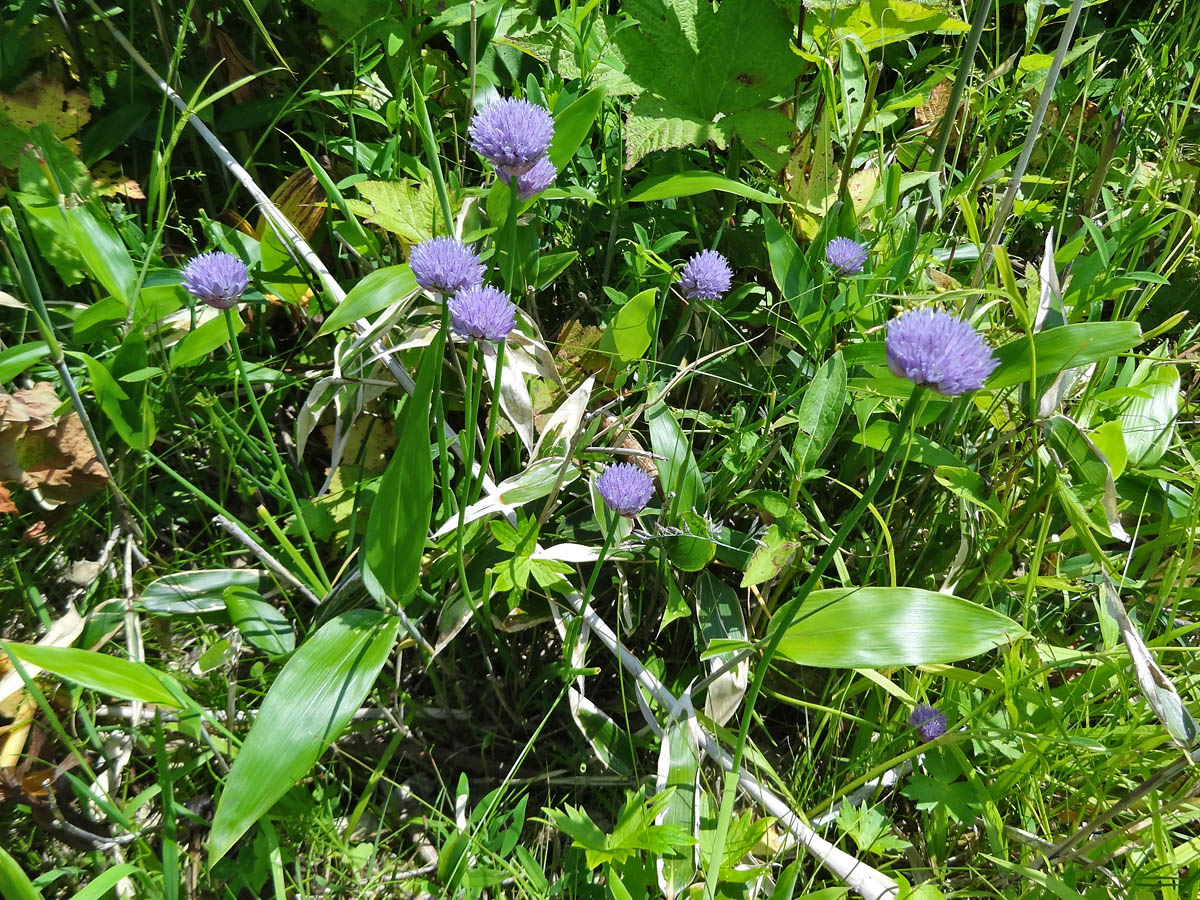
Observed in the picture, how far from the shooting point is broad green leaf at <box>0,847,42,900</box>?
0.71 m

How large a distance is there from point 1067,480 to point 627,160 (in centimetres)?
70

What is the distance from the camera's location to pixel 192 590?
3.28 ft

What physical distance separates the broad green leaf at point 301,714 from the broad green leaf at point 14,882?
146mm

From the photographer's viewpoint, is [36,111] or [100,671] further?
[36,111]

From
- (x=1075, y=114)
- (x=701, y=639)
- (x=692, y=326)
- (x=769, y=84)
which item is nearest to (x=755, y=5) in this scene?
(x=769, y=84)

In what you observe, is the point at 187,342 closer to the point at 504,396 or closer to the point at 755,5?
the point at 504,396

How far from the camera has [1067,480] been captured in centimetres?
105

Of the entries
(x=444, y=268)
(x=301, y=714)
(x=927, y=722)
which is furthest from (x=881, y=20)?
(x=301, y=714)

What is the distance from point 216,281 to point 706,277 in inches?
22.0

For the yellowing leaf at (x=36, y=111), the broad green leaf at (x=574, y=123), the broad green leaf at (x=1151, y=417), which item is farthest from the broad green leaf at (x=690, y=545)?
the yellowing leaf at (x=36, y=111)

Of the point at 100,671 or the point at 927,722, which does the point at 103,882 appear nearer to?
the point at 100,671

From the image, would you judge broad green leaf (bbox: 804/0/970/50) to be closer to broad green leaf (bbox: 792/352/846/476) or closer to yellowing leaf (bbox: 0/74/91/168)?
broad green leaf (bbox: 792/352/846/476)

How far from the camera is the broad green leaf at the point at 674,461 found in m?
1.01

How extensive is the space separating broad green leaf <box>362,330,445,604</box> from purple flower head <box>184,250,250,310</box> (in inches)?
9.2
